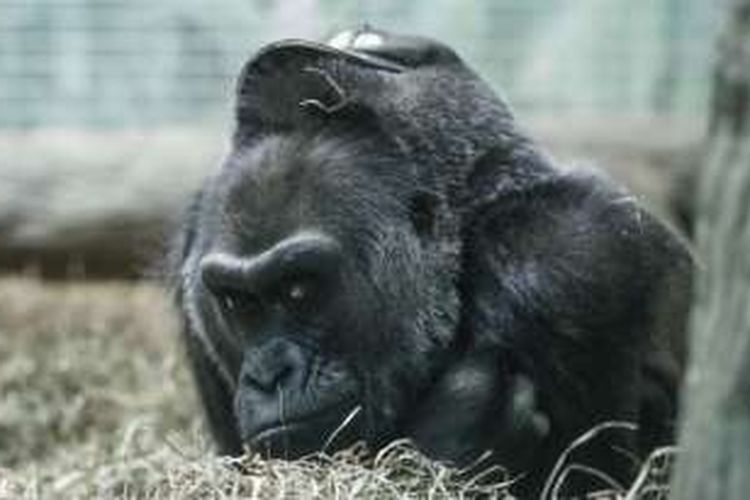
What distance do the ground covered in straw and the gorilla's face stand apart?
0.45 ft

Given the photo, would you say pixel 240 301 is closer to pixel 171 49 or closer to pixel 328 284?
pixel 328 284

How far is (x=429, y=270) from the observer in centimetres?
416

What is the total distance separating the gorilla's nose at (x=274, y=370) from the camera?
394 centimetres

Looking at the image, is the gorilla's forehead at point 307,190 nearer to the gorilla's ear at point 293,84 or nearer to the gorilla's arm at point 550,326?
the gorilla's ear at point 293,84

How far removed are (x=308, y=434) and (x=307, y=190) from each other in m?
0.50

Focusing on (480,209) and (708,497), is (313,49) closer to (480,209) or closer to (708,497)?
(480,209)

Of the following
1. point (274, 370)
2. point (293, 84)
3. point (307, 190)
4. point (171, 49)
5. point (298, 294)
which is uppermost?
point (293, 84)

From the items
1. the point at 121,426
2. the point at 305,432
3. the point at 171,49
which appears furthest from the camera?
the point at 171,49

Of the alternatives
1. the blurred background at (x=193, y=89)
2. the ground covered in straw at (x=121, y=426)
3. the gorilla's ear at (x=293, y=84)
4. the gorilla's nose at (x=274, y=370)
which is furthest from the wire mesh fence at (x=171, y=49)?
the gorilla's nose at (x=274, y=370)

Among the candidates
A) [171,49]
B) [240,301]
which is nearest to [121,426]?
[240,301]

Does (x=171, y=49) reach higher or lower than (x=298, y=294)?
lower

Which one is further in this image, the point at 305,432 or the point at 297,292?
the point at 297,292

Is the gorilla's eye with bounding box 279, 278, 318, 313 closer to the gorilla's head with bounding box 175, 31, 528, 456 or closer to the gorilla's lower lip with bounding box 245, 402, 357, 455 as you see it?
the gorilla's head with bounding box 175, 31, 528, 456

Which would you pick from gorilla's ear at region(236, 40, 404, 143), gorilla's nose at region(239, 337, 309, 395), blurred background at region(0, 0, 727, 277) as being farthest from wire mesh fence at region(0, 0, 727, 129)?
gorilla's nose at region(239, 337, 309, 395)
